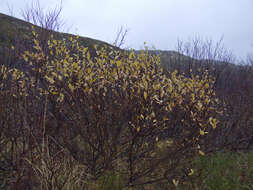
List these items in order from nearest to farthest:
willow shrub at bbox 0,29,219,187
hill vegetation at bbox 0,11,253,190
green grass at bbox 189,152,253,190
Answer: hill vegetation at bbox 0,11,253,190 < willow shrub at bbox 0,29,219,187 < green grass at bbox 189,152,253,190

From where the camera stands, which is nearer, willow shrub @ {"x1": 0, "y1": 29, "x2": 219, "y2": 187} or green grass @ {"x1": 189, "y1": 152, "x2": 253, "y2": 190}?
willow shrub @ {"x1": 0, "y1": 29, "x2": 219, "y2": 187}

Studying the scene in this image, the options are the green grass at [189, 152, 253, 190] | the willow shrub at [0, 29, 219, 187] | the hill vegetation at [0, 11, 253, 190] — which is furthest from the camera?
the green grass at [189, 152, 253, 190]

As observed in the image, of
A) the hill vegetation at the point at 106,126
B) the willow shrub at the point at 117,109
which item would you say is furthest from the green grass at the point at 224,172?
the willow shrub at the point at 117,109

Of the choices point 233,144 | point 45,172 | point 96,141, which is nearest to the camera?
point 45,172

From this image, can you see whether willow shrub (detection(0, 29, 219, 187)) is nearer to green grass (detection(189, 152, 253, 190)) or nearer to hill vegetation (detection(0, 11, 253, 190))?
hill vegetation (detection(0, 11, 253, 190))

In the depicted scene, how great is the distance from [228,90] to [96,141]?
5.77 metres

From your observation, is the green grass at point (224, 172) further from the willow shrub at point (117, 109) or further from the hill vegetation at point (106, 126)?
the willow shrub at point (117, 109)

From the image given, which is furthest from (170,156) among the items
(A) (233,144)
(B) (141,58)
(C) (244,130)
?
(C) (244,130)

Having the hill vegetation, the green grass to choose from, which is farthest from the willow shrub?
the green grass

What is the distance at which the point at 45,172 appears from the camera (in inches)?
92.9

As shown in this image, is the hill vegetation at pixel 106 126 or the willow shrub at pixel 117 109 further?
the willow shrub at pixel 117 109

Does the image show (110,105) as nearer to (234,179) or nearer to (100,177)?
(100,177)

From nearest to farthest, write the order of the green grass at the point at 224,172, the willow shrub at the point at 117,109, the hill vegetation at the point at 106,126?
the hill vegetation at the point at 106,126
the willow shrub at the point at 117,109
the green grass at the point at 224,172

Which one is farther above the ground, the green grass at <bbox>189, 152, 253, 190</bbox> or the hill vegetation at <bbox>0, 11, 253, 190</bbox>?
the hill vegetation at <bbox>0, 11, 253, 190</bbox>
